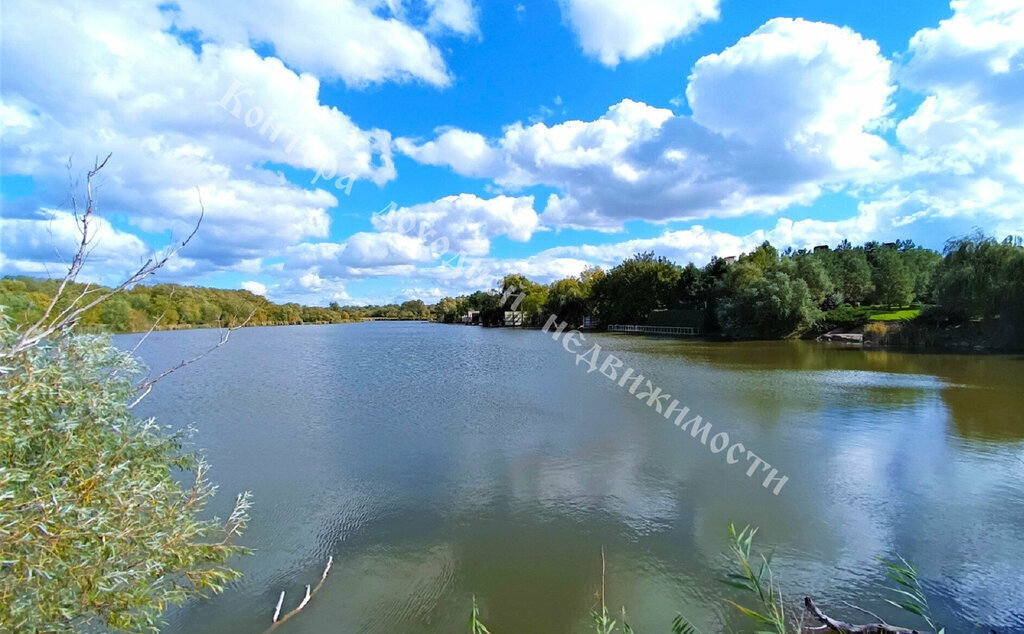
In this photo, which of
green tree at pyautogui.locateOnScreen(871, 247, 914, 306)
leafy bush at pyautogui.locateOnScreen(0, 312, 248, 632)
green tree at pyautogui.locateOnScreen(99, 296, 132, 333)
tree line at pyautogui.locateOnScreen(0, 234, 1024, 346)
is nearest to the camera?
leafy bush at pyautogui.locateOnScreen(0, 312, 248, 632)

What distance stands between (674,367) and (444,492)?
19.8m

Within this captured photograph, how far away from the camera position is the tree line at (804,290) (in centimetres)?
2884

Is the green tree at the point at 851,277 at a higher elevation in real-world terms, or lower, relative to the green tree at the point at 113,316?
higher

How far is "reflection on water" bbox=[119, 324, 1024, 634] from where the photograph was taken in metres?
5.98

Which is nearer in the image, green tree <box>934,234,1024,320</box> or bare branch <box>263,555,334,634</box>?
bare branch <box>263,555,334,634</box>

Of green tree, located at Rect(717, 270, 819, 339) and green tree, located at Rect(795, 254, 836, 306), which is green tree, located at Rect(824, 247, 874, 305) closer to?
green tree, located at Rect(795, 254, 836, 306)

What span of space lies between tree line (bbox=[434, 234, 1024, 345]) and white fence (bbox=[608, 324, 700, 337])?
86 centimetres

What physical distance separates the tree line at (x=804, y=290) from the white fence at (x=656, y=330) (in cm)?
86

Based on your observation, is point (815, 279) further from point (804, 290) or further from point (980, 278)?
point (980, 278)

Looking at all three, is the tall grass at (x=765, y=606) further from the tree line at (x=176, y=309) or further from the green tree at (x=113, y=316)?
the green tree at (x=113, y=316)

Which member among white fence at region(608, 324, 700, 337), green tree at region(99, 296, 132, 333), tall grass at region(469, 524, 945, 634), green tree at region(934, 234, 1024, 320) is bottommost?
tall grass at region(469, 524, 945, 634)

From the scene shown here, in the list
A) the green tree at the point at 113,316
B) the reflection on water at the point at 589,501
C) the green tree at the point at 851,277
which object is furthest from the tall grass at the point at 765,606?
the green tree at the point at 851,277

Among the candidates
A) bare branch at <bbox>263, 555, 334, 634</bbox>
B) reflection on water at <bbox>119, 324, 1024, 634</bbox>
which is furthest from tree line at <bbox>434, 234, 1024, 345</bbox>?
bare branch at <bbox>263, 555, 334, 634</bbox>

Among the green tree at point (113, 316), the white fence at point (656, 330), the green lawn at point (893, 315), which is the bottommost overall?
the white fence at point (656, 330)
